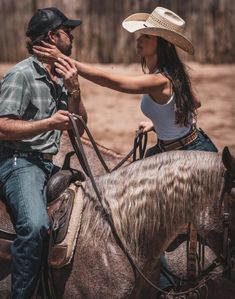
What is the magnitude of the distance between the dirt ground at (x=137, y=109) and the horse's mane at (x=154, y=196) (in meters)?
6.70

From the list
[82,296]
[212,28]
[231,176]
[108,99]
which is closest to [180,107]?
[231,176]

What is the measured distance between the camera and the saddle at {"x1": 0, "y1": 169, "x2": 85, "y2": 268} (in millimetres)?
4859

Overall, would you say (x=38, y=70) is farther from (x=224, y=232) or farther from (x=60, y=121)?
(x=224, y=232)

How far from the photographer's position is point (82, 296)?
4.95 m

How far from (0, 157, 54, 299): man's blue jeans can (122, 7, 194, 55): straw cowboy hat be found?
1521 mm

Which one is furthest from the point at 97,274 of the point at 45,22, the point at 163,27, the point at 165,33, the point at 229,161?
the point at 163,27

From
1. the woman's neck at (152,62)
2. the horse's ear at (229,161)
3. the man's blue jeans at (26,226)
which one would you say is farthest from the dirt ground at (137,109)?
the horse's ear at (229,161)

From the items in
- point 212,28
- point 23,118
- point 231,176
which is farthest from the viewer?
point 212,28

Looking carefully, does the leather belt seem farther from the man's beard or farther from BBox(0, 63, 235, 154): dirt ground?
BBox(0, 63, 235, 154): dirt ground

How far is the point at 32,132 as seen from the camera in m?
4.87

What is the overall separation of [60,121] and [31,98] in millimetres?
328

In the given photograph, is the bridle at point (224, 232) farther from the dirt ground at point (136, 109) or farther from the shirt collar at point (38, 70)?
the dirt ground at point (136, 109)

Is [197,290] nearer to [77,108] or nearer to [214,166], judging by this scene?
[214,166]

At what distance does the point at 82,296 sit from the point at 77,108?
1.32m
